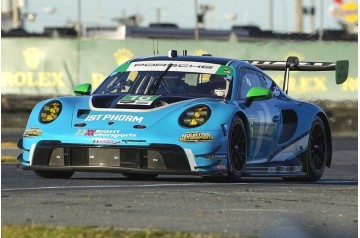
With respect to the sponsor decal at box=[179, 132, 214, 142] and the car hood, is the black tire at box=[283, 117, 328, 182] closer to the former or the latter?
the car hood

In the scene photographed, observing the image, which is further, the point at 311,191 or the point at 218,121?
the point at 218,121

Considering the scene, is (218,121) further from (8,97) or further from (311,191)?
(8,97)

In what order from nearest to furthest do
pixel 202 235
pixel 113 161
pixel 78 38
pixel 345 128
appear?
pixel 202 235, pixel 113 161, pixel 345 128, pixel 78 38

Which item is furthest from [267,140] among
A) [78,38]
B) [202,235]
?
[78,38]

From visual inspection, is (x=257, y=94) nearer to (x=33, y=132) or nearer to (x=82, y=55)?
(x=33, y=132)

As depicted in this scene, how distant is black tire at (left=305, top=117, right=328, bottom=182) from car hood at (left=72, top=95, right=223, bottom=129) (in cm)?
186

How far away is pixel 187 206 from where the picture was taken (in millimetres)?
9586

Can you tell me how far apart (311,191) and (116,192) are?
5.37 ft

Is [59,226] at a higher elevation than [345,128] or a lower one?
higher

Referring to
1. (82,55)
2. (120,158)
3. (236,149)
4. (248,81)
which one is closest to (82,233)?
(120,158)

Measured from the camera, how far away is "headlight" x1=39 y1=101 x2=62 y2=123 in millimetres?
12266

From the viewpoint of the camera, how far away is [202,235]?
776cm

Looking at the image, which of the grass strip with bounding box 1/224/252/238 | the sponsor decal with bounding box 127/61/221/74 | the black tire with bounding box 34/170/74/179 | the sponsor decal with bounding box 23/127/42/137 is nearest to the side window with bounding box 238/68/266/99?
the sponsor decal with bounding box 127/61/221/74

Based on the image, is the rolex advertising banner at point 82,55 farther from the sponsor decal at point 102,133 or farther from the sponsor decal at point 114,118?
the sponsor decal at point 102,133
